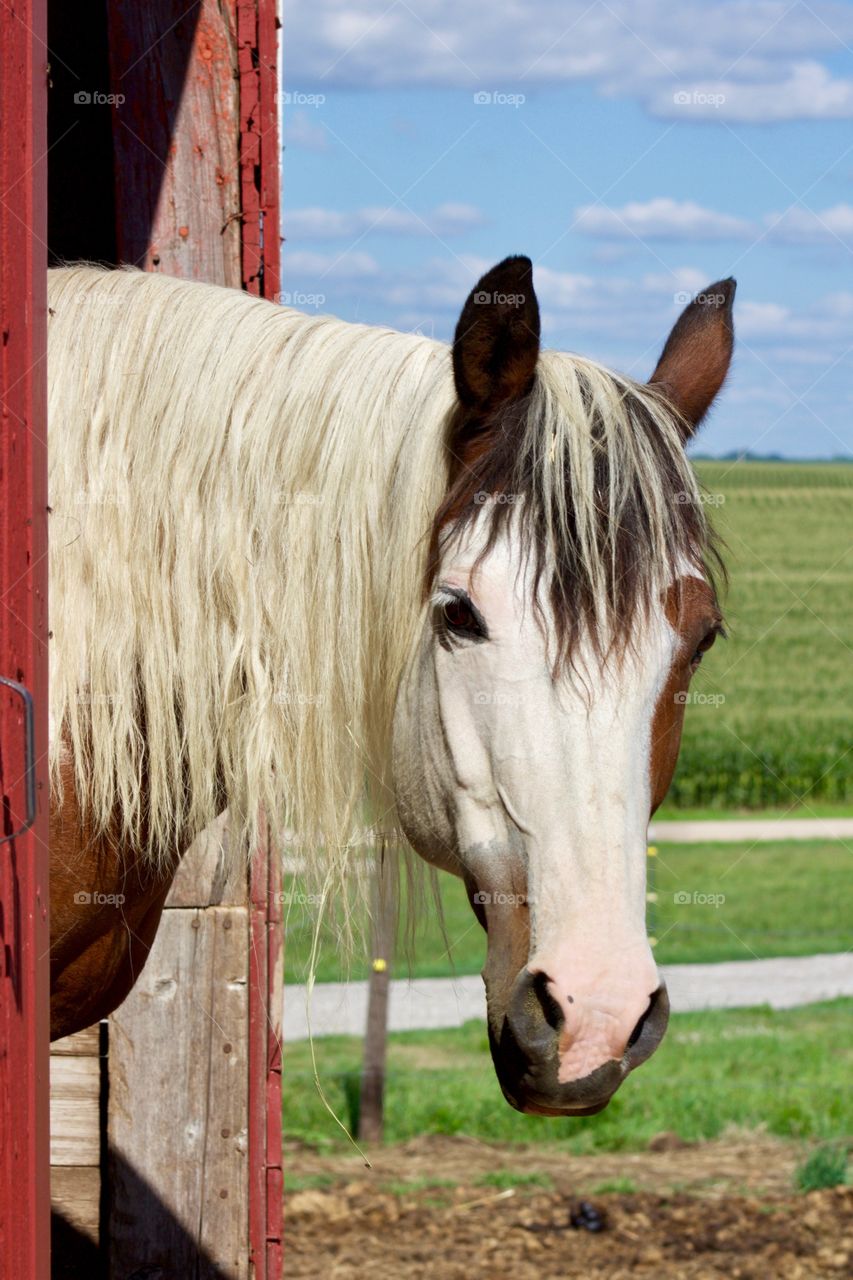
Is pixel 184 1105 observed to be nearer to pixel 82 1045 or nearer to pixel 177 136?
pixel 82 1045

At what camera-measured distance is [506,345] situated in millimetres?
1994

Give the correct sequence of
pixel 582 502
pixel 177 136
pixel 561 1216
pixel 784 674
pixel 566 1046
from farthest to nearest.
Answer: pixel 784 674 < pixel 561 1216 < pixel 177 136 < pixel 582 502 < pixel 566 1046

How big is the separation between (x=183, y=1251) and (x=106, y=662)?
1886 mm

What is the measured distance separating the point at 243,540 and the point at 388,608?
0.89ft

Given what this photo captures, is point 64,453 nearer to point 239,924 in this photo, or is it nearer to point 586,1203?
point 239,924

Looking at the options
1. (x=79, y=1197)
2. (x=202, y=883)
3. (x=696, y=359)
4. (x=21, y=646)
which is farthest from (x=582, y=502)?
(x=79, y=1197)

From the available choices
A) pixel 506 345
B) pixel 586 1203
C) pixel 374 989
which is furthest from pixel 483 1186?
pixel 506 345

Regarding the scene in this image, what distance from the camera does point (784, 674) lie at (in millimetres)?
22250

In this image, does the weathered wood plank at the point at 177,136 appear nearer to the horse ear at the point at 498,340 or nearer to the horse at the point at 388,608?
the horse at the point at 388,608

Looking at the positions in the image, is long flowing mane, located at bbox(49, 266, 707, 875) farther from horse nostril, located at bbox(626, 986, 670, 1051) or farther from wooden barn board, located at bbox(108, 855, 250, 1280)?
wooden barn board, located at bbox(108, 855, 250, 1280)

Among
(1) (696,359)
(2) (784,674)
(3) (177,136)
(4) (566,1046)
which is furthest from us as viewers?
(2) (784,674)

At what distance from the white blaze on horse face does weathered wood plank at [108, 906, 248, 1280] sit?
1.50 meters

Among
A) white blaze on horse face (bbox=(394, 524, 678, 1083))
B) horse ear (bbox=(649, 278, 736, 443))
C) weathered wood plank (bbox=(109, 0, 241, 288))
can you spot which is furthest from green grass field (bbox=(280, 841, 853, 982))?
white blaze on horse face (bbox=(394, 524, 678, 1083))

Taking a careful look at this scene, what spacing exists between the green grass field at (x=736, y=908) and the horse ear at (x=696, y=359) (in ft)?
17.1
